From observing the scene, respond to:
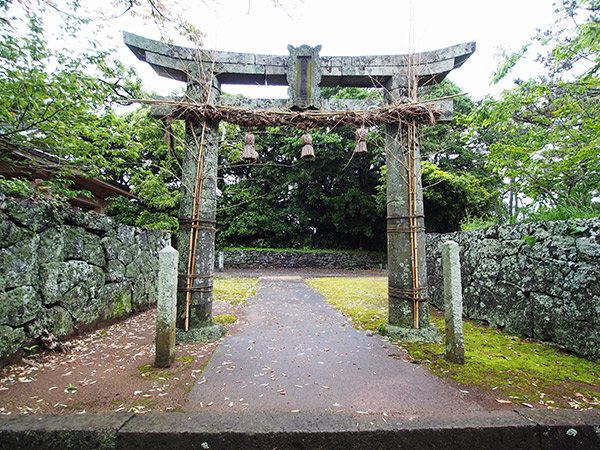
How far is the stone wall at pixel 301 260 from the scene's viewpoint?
60.8 ft

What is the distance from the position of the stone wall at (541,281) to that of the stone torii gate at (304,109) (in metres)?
1.34

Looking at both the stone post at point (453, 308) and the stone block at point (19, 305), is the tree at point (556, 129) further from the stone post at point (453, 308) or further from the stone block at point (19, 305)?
the stone block at point (19, 305)

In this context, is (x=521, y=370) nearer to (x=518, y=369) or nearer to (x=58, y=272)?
(x=518, y=369)

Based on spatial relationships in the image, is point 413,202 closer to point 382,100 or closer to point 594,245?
point 382,100

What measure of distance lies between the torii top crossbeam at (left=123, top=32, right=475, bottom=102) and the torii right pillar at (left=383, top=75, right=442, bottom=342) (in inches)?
9.2

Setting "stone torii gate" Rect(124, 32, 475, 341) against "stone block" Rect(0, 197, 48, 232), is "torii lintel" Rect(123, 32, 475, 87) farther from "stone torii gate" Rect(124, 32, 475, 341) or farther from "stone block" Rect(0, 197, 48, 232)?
"stone block" Rect(0, 197, 48, 232)

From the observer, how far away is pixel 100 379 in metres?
2.73

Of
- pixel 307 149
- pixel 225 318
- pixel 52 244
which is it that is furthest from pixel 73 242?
pixel 307 149

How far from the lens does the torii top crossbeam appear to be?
4020 mm

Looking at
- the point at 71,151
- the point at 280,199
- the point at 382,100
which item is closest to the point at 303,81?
the point at 382,100

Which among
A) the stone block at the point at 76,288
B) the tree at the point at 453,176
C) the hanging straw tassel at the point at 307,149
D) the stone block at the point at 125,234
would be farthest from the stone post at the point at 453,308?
the tree at the point at 453,176

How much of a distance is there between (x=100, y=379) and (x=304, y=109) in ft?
13.2

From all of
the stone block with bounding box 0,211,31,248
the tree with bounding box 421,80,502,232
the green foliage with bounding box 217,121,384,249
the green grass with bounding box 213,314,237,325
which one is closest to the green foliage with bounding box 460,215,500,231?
the green grass with bounding box 213,314,237,325

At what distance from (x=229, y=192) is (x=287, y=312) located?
13318 mm
